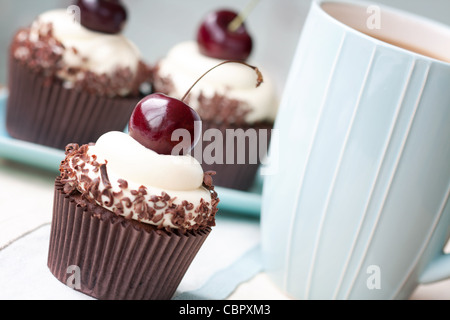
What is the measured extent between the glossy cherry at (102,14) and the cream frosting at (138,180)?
0.54 m

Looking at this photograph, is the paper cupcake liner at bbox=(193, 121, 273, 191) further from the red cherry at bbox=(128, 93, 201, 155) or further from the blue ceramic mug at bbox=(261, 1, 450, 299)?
the red cherry at bbox=(128, 93, 201, 155)

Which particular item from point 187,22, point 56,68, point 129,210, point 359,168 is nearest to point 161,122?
point 129,210

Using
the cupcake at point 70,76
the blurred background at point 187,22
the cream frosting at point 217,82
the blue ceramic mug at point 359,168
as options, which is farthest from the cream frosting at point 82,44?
the blurred background at point 187,22

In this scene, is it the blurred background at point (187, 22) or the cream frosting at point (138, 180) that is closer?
the cream frosting at point (138, 180)

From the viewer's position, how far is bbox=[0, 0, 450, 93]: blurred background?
1999mm

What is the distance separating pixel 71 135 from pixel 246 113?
0.37 metres

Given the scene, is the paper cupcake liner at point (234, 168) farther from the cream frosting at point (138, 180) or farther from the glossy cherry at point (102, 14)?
the cream frosting at point (138, 180)

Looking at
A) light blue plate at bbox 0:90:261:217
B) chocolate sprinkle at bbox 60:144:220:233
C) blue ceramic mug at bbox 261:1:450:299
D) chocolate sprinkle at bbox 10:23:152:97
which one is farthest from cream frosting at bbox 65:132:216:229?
chocolate sprinkle at bbox 10:23:152:97

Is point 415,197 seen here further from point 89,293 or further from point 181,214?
point 89,293

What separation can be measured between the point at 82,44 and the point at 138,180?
1.87 ft

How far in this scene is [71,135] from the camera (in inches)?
50.9

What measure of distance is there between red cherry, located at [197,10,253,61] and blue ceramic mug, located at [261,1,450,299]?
0.35 metres

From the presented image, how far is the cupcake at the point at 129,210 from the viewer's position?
0.76 metres

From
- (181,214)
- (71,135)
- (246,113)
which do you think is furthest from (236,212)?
(181,214)
